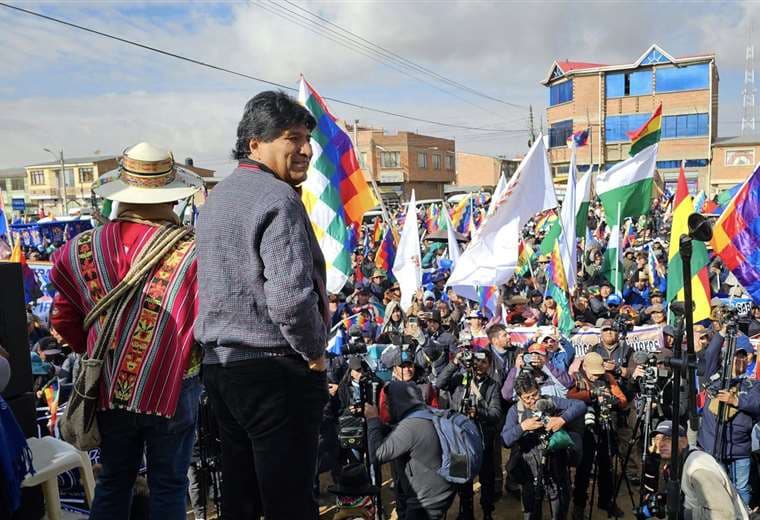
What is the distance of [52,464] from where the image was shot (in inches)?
118

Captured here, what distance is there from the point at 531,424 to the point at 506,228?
11.9ft

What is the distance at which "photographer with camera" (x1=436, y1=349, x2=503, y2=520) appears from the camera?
5.46 m

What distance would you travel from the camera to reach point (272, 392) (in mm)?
1947

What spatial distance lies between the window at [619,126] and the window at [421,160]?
1993 centimetres

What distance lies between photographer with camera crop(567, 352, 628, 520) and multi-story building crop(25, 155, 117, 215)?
62.4 meters

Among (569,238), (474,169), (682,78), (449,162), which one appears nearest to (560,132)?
(682,78)

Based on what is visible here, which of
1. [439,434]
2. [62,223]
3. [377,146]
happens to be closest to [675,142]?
[377,146]

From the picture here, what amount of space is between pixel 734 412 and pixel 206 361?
4.76 meters

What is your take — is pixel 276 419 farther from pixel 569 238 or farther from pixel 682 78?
pixel 682 78

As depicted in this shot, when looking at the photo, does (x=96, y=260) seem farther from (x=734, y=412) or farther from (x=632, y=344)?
(x=632, y=344)

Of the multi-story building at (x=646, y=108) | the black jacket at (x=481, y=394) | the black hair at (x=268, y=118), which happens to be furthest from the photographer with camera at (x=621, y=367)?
the multi-story building at (x=646, y=108)

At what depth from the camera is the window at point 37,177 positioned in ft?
238

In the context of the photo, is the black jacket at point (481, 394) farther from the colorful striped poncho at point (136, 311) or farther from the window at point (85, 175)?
the window at point (85, 175)

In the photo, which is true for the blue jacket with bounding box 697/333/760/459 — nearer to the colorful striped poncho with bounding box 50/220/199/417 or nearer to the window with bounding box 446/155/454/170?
the colorful striped poncho with bounding box 50/220/199/417
